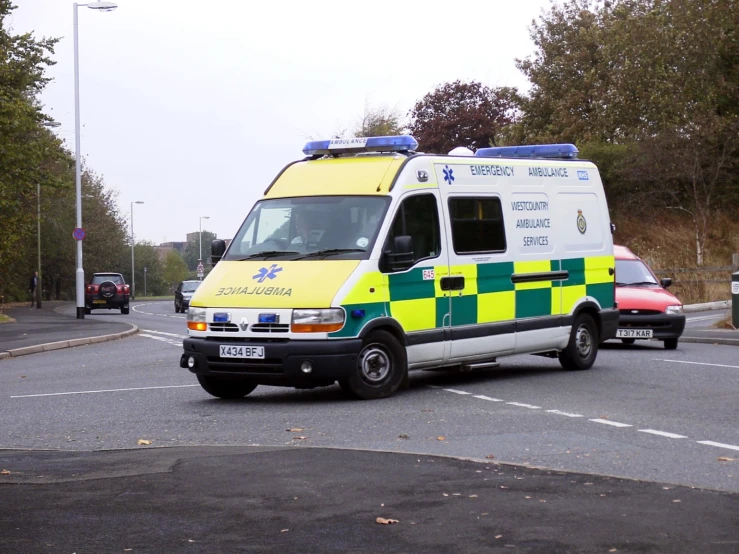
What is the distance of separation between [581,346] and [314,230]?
4.54 meters

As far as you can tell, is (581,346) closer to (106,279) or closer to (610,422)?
(610,422)

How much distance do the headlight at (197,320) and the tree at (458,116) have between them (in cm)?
5381

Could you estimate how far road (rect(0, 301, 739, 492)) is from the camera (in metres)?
8.69

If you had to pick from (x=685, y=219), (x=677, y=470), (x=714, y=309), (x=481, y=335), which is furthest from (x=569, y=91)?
(x=677, y=470)

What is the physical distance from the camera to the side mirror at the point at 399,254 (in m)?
12.2

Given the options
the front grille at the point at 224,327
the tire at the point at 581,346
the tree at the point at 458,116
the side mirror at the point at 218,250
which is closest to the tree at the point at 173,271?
the tree at the point at 458,116

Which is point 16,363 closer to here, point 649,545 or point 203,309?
point 203,309

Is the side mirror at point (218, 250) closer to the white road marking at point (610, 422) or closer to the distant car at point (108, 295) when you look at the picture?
the white road marking at point (610, 422)

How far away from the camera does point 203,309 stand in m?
12.2

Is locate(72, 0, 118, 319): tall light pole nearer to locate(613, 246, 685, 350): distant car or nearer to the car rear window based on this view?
the car rear window

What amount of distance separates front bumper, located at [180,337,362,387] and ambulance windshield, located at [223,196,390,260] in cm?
101

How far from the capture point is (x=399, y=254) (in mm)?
→ 12297

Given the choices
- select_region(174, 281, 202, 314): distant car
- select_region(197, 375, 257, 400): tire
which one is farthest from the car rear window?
select_region(197, 375, 257, 400): tire

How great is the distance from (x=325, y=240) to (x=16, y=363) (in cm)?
994
